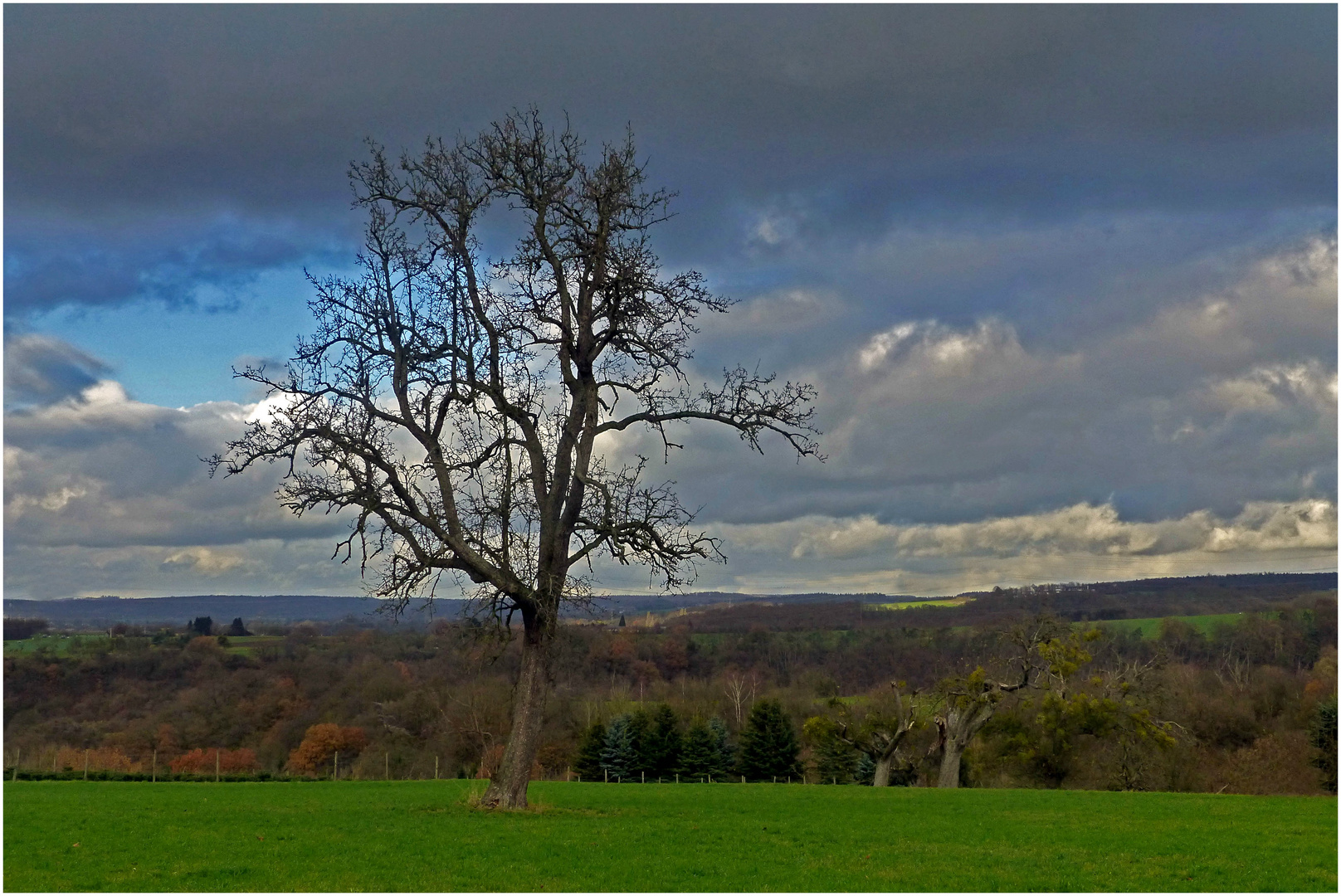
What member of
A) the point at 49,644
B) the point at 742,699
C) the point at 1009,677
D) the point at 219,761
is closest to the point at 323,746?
the point at 219,761

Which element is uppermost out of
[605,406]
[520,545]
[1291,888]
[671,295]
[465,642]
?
[671,295]

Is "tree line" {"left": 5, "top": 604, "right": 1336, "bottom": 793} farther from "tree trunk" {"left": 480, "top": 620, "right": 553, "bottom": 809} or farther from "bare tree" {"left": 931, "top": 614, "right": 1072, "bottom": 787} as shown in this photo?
"tree trunk" {"left": 480, "top": 620, "right": 553, "bottom": 809}

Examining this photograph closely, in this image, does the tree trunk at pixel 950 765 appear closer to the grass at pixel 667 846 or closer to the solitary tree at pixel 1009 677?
the solitary tree at pixel 1009 677

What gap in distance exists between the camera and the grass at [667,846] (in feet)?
40.8

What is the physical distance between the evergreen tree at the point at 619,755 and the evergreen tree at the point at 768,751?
23.0 ft

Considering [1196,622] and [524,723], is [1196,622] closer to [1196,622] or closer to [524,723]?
[1196,622]

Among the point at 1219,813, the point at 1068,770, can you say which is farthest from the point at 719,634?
the point at 1219,813

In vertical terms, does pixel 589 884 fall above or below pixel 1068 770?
above

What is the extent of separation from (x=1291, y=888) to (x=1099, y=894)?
2.77m

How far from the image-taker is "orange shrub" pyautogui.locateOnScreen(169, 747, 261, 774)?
65750mm

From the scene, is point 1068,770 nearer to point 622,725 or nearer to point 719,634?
point 622,725

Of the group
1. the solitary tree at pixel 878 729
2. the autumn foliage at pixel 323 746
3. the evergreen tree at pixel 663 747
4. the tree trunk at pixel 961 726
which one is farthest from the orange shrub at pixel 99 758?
the tree trunk at pixel 961 726

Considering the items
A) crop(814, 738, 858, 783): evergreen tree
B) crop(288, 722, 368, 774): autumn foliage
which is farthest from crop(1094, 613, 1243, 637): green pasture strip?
crop(288, 722, 368, 774): autumn foliage

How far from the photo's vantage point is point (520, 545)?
19.4 metres
